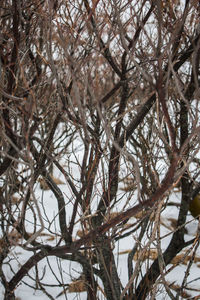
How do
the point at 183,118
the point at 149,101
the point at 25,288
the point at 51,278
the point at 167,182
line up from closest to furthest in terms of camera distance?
1. the point at 167,182
2. the point at 149,101
3. the point at 183,118
4. the point at 25,288
5. the point at 51,278

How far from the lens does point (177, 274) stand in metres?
3.96

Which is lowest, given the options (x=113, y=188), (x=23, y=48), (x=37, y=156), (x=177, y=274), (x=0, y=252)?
(x=177, y=274)

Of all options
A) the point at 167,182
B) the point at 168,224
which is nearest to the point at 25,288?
the point at 168,224

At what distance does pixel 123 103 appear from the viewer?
2521mm

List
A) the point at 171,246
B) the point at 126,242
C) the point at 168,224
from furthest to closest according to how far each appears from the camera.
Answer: the point at 168,224, the point at 126,242, the point at 171,246

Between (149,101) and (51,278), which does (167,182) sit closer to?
(149,101)

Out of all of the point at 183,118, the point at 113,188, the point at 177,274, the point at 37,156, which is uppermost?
the point at 183,118

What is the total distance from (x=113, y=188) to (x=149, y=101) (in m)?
0.67

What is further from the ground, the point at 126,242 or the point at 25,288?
the point at 126,242

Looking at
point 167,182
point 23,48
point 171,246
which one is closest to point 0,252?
point 171,246

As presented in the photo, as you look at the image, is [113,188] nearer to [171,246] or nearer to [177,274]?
[171,246]

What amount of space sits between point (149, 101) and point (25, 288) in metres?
2.47

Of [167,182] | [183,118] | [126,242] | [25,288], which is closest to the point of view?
[167,182]

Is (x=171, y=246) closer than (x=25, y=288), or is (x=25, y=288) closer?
(x=171, y=246)
